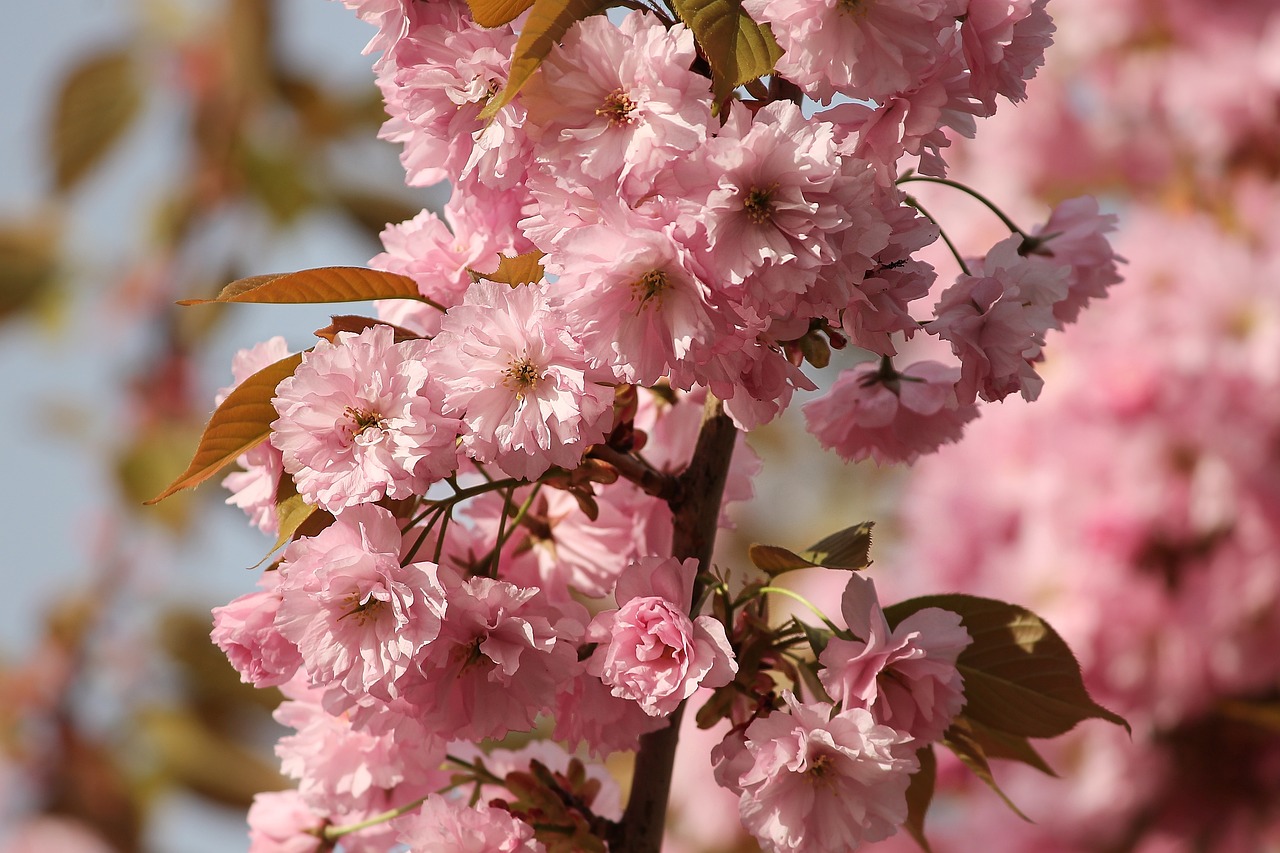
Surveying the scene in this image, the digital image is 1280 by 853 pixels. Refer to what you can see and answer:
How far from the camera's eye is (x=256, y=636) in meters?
0.64

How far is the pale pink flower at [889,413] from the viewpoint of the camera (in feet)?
2.40

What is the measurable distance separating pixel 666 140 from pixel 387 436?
20 cm

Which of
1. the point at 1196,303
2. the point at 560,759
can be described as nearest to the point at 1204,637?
the point at 1196,303

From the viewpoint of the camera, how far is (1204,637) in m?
2.05

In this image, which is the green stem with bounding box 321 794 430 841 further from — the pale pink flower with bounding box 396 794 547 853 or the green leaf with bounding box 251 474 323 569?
the green leaf with bounding box 251 474 323 569

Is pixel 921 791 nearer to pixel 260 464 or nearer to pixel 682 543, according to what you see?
pixel 682 543

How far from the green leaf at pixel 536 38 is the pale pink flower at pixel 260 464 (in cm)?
20

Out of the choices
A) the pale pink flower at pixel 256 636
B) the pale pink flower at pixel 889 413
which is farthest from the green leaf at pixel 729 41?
the pale pink flower at pixel 256 636

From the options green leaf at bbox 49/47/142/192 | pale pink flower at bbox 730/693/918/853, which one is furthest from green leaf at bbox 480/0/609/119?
green leaf at bbox 49/47/142/192

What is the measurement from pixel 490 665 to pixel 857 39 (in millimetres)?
363

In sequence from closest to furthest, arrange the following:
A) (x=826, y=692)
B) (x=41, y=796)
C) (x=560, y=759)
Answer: (x=826, y=692) < (x=560, y=759) < (x=41, y=796)

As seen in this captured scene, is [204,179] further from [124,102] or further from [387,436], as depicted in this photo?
[387,436]

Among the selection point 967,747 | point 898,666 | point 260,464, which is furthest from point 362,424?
point 967,747

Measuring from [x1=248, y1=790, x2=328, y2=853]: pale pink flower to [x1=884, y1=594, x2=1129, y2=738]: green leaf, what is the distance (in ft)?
1.31
